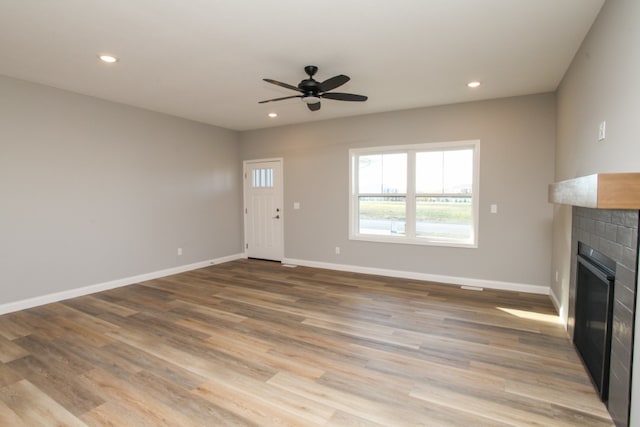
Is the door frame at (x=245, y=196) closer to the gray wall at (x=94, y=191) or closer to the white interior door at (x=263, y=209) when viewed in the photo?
the white interior door at (x=263, y=209)

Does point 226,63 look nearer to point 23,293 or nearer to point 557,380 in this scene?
point 23,293

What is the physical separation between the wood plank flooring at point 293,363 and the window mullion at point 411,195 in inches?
49.6

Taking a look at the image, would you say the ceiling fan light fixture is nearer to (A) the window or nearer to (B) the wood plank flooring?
(A) the window

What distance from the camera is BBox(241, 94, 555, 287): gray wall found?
171 inches

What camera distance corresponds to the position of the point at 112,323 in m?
3.39

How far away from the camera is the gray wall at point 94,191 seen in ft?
12.3

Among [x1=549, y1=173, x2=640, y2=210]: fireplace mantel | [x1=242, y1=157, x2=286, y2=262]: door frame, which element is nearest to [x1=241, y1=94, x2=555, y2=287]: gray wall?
[x1=242, y1=157, x2=286, y2=262]: door frame

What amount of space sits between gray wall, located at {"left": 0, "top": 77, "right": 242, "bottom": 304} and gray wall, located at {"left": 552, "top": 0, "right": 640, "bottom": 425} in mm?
5466

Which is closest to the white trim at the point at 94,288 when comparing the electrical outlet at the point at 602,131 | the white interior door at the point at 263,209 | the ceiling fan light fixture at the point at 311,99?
the white interior door at the point at 263,209

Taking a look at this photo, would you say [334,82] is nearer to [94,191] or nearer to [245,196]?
[94,191]

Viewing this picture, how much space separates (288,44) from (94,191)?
11.3 ft

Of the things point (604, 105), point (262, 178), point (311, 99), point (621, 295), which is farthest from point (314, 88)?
point (262, 178)

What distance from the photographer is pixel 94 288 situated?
177 inches

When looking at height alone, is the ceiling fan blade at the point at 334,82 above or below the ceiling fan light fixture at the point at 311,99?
above
